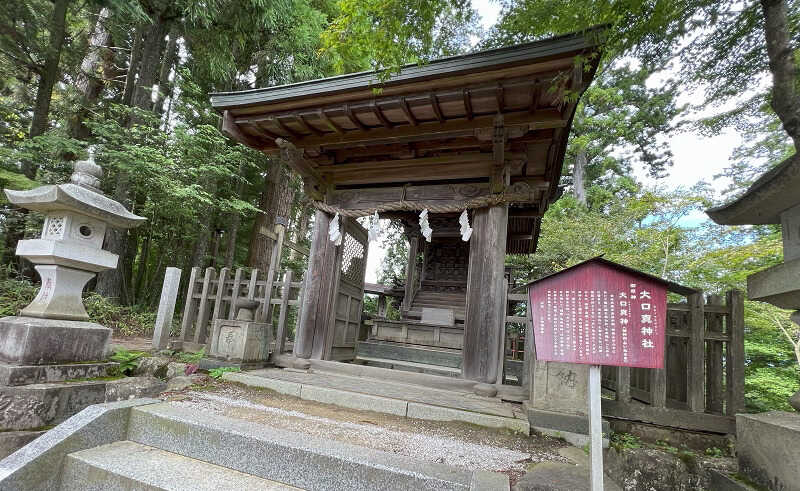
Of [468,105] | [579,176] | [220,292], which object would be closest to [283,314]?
[220,292]

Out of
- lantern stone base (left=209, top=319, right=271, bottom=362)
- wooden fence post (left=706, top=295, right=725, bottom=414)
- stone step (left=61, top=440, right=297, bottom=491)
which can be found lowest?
stone step (left=61, top=440, right=297, bottom=491)

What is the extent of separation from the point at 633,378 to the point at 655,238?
8654 mm

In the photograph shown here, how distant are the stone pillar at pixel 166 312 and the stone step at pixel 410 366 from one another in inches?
149

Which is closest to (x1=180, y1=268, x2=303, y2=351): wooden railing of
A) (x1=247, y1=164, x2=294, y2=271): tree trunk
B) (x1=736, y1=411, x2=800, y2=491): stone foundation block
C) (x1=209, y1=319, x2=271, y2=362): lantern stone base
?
(x1=209, y1=319, x2=271, y2=362): lantern stone base

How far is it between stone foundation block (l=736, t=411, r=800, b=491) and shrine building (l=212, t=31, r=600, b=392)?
254 cm

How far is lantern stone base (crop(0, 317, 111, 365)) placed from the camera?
3.73 metres

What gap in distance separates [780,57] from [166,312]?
34.2ft

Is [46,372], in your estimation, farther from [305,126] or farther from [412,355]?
[412,355]

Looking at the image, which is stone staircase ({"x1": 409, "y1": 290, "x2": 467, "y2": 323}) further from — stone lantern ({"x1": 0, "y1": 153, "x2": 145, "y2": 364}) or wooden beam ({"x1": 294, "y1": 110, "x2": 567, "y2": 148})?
stone lantern ({"x1": 0, "y1": 153, "x2": 145, "y2": 364})

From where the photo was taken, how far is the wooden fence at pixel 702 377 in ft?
11.7

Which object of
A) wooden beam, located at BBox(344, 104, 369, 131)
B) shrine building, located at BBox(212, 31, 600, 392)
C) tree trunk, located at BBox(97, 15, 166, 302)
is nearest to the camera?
shrine building, located at BBox(212, 31, 600, 392)

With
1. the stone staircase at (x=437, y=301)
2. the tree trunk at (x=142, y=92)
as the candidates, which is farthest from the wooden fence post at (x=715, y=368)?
the tree trunk at (x=142, y=92)

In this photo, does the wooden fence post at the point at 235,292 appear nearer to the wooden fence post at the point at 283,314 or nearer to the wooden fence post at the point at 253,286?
the wooden fence post at the point at 253,286

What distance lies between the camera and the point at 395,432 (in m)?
3.54
